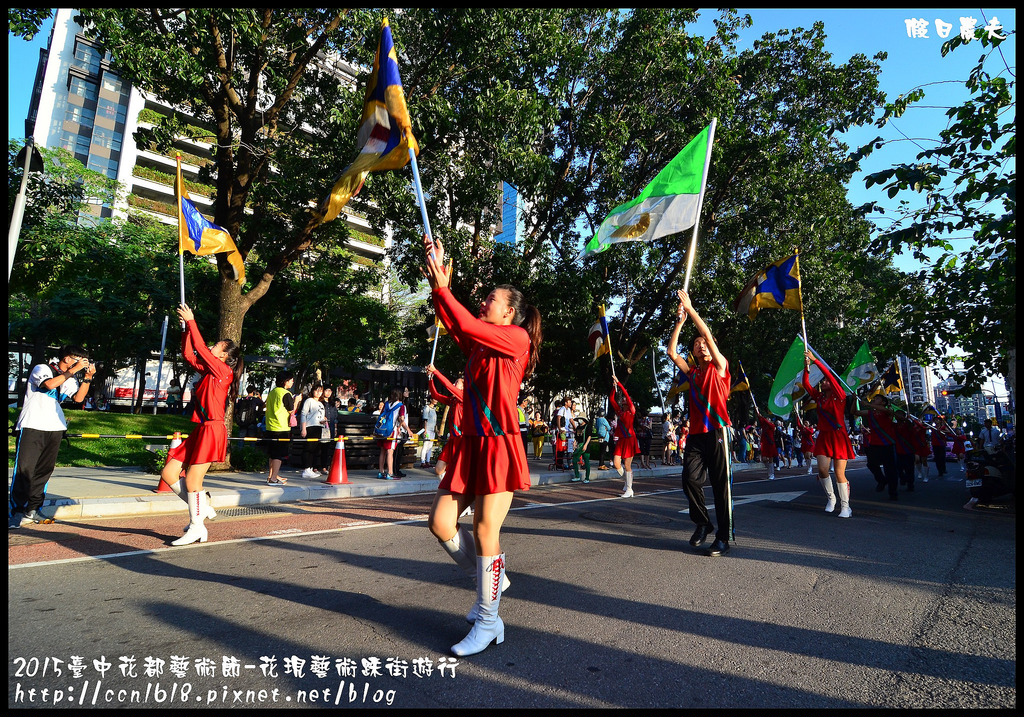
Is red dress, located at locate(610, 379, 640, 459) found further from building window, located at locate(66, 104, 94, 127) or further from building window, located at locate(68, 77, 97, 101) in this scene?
building window, located at locate(68, 77, 97, 101)

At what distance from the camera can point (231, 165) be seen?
37.6 feet

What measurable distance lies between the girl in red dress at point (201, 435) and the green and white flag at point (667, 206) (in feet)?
13.1

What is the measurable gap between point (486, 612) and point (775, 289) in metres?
8.63

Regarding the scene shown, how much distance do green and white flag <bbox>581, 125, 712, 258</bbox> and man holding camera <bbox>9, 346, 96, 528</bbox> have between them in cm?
582

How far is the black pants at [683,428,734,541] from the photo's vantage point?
5652 millimetres

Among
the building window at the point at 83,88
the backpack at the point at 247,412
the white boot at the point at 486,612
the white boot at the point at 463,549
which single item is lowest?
the white boot at the point at 486,612

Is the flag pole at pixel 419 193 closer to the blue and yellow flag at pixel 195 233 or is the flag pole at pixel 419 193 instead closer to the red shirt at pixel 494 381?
the red shirt at pixel 494 381

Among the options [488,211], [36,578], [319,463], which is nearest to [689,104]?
[488,211]

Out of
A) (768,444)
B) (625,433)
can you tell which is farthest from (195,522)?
(768,444)

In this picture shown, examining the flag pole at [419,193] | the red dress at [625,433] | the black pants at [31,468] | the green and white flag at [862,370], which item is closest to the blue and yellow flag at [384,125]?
the flag pole at [419,193]

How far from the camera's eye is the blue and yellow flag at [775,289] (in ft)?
31.5

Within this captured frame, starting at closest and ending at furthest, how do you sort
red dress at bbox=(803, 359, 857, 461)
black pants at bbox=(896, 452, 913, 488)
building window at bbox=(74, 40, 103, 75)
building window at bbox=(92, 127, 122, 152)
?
red dress at bbox=(803, 359, 857, 461) < black pants at bbox=(896, 452, 913, 488) < building window at bbox=(92, 127, 122, 152) < building window at bbox=(74, 40, 103, 75)

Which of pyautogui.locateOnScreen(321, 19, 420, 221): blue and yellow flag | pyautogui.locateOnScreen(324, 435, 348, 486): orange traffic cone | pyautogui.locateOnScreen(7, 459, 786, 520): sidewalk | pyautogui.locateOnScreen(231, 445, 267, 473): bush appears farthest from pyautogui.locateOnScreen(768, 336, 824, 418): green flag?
pyautogui.locateOnScreen(231, 445, 267, 473): bush

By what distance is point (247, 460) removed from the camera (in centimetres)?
1238
